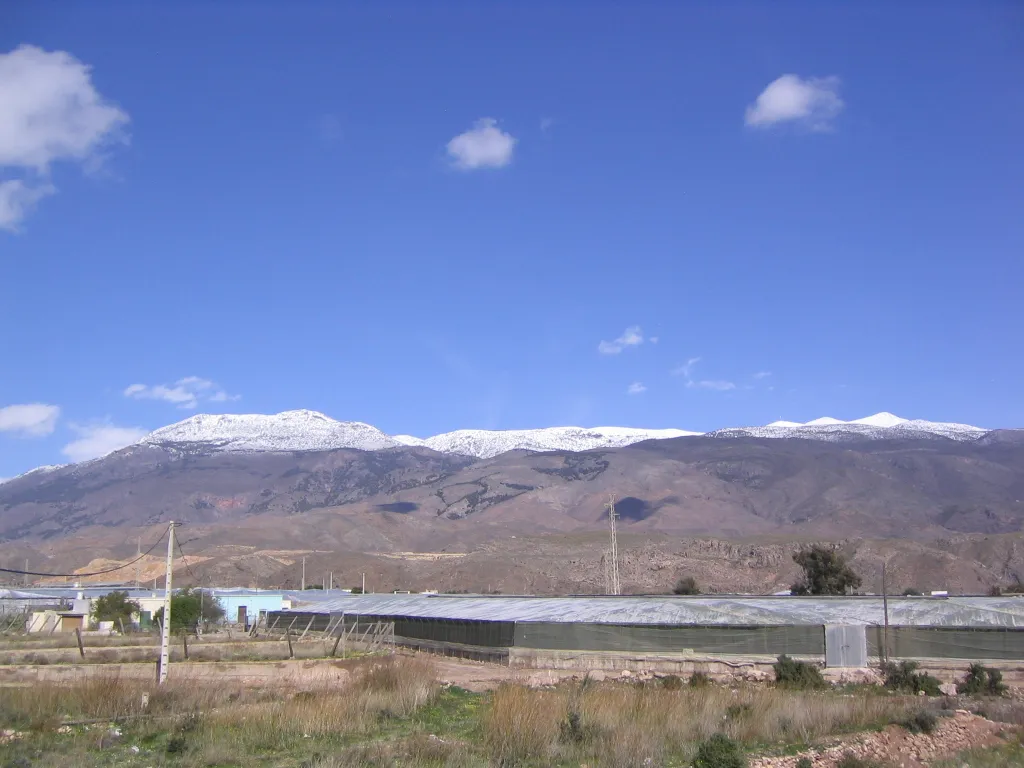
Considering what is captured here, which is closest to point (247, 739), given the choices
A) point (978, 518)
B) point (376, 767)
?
point (376, 767)

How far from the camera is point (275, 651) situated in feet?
147

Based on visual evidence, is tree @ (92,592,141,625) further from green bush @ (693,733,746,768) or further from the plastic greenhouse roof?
green bush @ (693,733,746,768)

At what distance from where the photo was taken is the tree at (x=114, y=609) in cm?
7188

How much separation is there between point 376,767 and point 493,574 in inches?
4440

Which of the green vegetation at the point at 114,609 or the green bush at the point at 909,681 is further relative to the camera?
the green vegetation at the point at 114,609

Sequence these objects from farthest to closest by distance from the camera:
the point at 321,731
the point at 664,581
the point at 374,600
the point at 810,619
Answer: the point at 664,581 < the point at 374,600 < the point at 810,619 < the point at 321,731

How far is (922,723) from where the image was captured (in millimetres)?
18406

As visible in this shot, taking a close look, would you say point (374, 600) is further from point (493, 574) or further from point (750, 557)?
point (750, 557)

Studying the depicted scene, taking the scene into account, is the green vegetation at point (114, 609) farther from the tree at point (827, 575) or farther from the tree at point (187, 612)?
the tree at point (827, 575)

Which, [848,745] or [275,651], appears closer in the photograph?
[848,745]

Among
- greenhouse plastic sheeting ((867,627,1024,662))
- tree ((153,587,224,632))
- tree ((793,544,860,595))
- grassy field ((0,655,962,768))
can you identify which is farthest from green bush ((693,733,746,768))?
tree ((793,544,860,595))

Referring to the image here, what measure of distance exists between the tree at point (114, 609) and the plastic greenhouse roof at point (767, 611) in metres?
32.0

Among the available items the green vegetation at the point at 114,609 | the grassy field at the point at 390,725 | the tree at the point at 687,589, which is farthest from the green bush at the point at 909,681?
the green vegetation at the point at 114,609

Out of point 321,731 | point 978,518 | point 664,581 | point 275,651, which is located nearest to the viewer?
point 321,731
